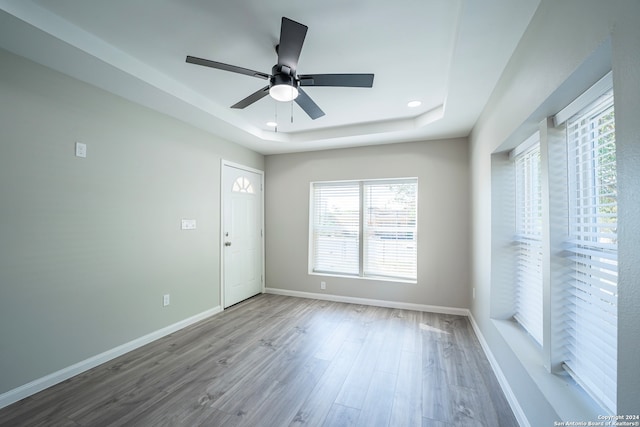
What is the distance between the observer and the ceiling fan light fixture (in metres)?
1.98

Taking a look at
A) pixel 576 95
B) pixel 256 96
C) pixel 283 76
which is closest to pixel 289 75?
pixel 283 76

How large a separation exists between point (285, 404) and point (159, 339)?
1.88 meters

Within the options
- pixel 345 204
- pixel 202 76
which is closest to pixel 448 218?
pixel 345 204

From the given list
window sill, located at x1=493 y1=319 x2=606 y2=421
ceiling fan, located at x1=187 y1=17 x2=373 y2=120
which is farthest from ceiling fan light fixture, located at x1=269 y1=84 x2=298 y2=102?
window sill, located at x1=493 y1=319 x2=606 y2=421

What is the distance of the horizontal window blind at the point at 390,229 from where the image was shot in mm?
4191

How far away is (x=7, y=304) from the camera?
6.50ft

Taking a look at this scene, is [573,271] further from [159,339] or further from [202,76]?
[159,339]

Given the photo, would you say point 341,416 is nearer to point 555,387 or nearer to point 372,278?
point 555,387

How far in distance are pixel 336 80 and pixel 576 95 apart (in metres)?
1.40

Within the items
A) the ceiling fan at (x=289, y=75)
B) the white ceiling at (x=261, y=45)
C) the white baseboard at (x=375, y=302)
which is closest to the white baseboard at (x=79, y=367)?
the white baseboard at (x=375, y=302)

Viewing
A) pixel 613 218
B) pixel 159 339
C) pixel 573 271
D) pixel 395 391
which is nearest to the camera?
pixel 613 218

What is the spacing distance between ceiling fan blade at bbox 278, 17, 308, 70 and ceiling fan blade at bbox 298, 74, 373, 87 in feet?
0.49

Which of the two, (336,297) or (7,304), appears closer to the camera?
(7,304)

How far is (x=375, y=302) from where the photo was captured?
4.25 metres
